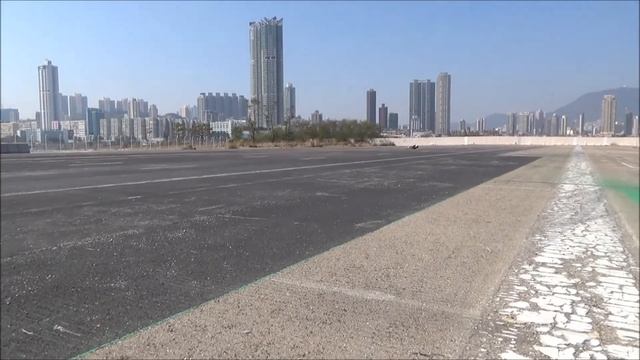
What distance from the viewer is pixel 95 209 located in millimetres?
8055

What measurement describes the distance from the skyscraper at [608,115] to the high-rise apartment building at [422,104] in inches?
177

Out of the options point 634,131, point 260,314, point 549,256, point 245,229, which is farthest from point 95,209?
point 634,131

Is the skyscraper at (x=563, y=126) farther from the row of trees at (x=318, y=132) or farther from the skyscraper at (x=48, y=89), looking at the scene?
the row of trees at (x=318, y=132)

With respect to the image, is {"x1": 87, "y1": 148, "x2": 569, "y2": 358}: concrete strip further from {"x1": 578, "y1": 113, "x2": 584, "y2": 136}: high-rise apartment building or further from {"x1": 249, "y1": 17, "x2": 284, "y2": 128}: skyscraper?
{"x1": 249, "y1": 17, "x2": 284, "y2": 128}: skyscraper

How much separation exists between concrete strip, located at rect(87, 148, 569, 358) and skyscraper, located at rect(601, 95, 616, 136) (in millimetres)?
1549

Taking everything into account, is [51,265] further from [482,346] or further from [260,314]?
[482,346]

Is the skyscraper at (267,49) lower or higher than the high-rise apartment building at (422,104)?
higher

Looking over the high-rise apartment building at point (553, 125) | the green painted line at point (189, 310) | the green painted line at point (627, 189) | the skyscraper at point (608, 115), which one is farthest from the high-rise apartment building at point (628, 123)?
the green painted line at point (189, 310)

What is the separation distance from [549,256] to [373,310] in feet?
8.02

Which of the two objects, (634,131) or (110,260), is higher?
(634,131)

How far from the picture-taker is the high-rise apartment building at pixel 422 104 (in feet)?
29.1

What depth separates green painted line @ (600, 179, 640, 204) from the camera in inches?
117

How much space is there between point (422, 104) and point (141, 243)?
18.6ft

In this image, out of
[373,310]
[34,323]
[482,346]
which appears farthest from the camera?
[373,310]
